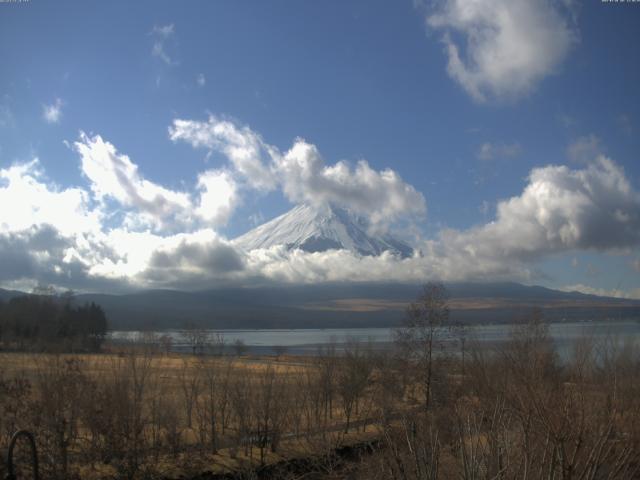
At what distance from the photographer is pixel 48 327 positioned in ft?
128

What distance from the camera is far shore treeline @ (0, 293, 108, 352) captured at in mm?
28334

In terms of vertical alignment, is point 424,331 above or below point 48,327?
below

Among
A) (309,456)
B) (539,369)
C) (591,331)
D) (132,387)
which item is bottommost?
(309,456)

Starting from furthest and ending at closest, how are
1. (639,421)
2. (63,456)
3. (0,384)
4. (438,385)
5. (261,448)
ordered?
1. (438,385)
2. (261,448)
3. (63,456)
4. (0,384)
5. (639,421)

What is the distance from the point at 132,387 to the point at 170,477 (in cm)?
466

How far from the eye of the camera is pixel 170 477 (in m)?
27.7

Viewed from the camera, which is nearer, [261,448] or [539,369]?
[539,369]

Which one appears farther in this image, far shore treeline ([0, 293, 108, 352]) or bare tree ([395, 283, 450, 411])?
bare tree ([395, 283, 450, 411])

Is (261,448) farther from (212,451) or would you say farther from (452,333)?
(452,333)

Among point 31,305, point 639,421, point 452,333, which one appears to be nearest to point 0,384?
point 639,421

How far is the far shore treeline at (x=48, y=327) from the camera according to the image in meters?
28.3

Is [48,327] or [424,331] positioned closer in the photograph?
[48,327]

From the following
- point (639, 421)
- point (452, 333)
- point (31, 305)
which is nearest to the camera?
point (639, 421)

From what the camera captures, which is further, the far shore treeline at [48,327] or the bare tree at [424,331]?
the bare tree at [424,331]
